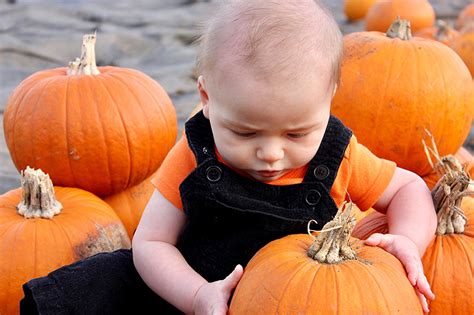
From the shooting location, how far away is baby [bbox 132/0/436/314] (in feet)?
5.82

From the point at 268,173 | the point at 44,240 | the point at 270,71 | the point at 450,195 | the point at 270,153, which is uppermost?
the point at 270,71

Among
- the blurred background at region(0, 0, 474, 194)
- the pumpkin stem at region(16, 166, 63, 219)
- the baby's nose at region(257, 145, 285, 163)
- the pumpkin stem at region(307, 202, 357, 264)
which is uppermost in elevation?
the baby's nose at region(257, 145, 285, 163)

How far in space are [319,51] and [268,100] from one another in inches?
8.1

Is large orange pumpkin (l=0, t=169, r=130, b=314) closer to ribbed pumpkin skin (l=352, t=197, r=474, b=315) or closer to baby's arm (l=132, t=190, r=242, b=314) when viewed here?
baby's arm (l=132, t=190, r=242, b=314)

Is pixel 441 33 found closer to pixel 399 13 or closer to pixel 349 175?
pixel 399 13

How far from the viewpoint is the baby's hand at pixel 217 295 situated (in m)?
Result: 1.81

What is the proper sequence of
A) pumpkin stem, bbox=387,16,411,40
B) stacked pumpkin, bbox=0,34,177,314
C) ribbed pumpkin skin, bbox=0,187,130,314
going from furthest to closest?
pumpkin stem, bbox=387,16,411,40 < stacked pumpkin, bbox=0,34,177,314 < ribbed pumpkin skin, bbox=0,187,130,314

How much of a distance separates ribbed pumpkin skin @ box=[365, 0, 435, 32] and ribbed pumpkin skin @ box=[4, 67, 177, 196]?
13.0 feet

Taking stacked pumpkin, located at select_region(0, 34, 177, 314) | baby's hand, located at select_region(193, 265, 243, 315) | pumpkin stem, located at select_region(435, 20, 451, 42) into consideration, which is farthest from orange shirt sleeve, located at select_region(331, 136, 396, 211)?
pumpkin stem, located at select_region(435, 20, 451, 42)

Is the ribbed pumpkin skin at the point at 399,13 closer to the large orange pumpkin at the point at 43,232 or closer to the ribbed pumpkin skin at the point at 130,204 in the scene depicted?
the ribbed pumpkin skin at the point at 130,204

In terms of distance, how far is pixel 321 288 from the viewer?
1668 millimetres

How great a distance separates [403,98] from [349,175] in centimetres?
101

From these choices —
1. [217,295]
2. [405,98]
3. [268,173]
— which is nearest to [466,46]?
[405,98]

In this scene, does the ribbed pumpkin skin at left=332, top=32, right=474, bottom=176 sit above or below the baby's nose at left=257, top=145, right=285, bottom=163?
below
